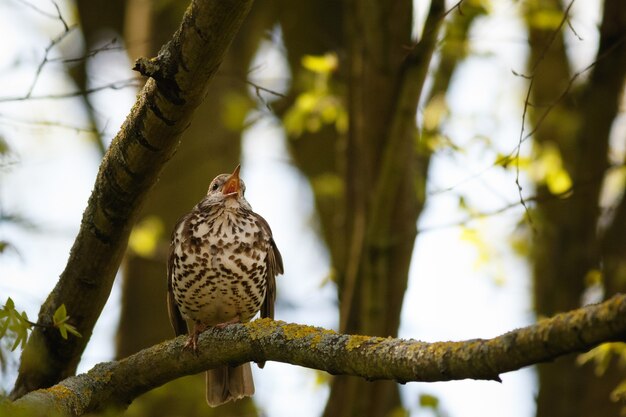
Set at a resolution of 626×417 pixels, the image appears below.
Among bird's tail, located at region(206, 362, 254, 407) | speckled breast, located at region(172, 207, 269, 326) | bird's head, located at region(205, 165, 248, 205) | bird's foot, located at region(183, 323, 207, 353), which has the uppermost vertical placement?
bird's head, located at region(205, 165, 248, 205)

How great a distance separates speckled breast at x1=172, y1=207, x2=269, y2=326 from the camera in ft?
17.7

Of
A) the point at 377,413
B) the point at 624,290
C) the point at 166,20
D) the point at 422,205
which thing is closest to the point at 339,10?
the point at 166,20

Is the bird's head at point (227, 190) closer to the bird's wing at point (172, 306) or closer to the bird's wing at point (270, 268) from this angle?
the bird's wing at point (270, 268)

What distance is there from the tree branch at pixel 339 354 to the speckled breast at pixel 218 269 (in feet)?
3.36

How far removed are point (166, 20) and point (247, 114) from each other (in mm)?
1564

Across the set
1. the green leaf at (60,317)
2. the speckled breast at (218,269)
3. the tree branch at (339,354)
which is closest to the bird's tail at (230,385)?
the speckled breast at (218,269)

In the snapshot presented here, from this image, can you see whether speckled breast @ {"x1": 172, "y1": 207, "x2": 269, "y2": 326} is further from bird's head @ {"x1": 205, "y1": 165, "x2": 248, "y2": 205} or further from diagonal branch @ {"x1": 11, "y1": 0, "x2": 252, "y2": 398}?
diagonal branch @ {"x1": 11, "y1": 0, "x2": 252, "y2": 398}

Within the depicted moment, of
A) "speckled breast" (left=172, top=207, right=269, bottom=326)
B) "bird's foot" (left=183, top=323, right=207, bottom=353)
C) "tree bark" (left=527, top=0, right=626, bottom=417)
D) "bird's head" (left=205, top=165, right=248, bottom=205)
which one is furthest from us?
Result: "tree bark" (left=527, top=0, right=626, bottom=417)

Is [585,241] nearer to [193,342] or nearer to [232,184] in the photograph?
[232,184]

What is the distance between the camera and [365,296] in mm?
6262

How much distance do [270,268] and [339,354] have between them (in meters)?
2.42

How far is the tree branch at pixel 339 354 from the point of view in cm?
247

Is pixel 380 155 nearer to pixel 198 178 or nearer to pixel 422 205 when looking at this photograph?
pixel 422 205

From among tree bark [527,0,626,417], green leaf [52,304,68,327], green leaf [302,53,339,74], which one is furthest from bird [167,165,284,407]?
tree bark [527,0,626,417]
